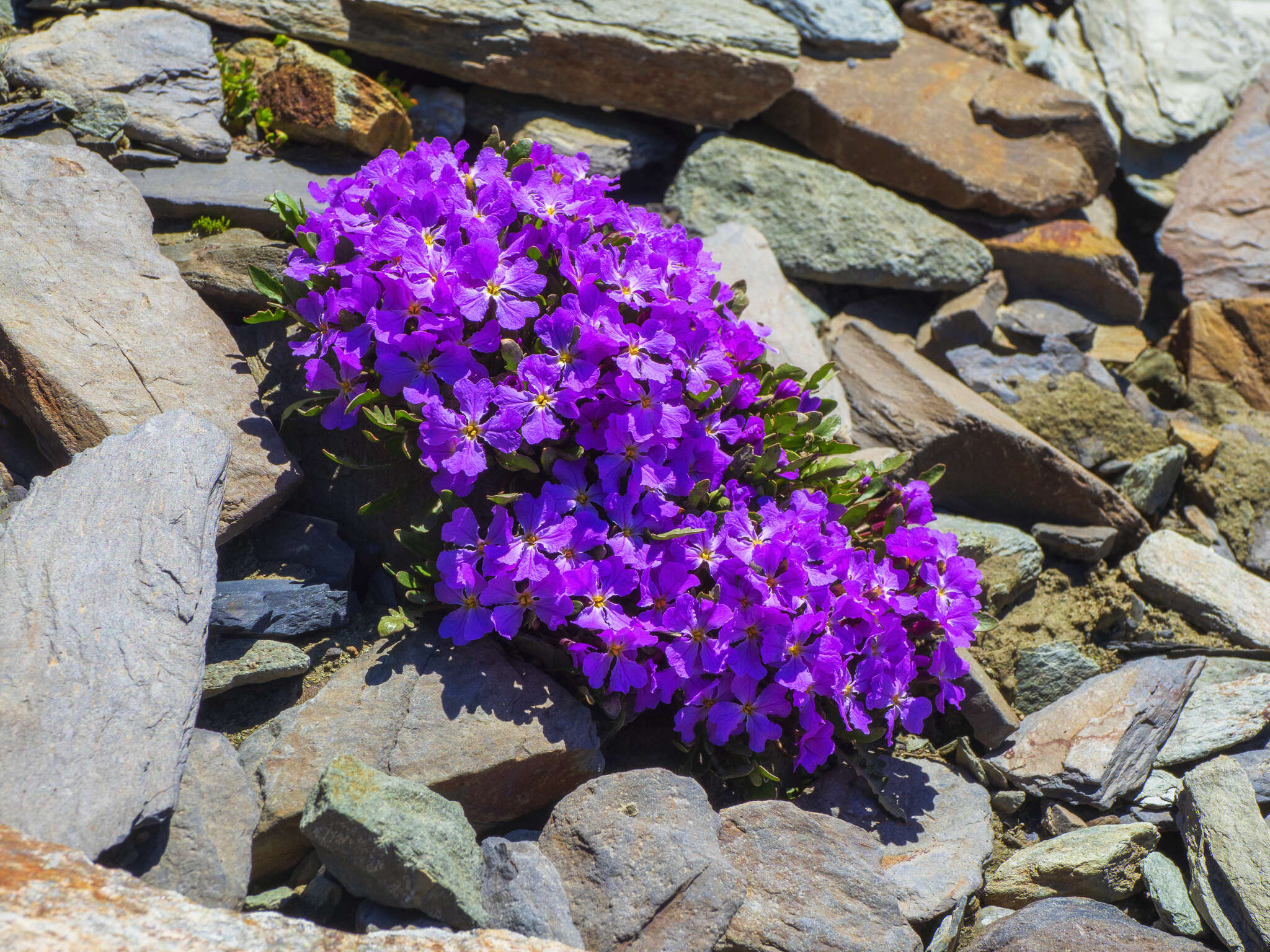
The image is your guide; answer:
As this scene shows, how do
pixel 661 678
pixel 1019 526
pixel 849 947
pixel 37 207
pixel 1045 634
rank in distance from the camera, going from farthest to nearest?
pixel 1019 526 → pixel 1045 634 → pixel 37 207 → pixel 661 678 → pixel 849 947

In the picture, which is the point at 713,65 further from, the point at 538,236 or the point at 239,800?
the point at 239,800

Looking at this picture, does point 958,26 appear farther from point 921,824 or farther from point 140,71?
point 921,824

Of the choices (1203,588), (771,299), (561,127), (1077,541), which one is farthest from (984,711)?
(561,127)

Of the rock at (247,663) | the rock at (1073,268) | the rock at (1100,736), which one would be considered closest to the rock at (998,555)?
the rock at (1100,736)

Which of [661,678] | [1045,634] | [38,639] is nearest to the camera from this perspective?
[38,639]

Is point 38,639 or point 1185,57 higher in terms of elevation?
point 1185,57

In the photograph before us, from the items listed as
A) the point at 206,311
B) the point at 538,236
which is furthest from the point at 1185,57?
the point at 206,311

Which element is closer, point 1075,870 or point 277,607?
point 277,607
